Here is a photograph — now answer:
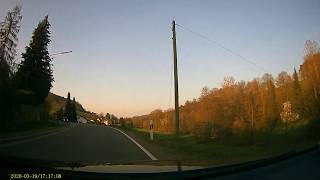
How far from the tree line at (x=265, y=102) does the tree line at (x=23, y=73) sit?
2215cm

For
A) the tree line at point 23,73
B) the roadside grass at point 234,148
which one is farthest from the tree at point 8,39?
the roadside grass at point 234,148

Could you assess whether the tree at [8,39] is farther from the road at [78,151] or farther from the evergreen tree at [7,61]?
the road at [78,151]

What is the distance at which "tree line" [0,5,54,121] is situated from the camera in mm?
50812

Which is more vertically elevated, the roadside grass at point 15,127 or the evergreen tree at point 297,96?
the evergreen tree at point 297,96

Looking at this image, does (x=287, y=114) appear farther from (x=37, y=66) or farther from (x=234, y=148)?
(x=234, y=148)

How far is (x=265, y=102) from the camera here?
96.9 meters

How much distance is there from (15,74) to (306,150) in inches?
2195

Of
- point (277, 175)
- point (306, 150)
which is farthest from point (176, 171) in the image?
point (306, 150)

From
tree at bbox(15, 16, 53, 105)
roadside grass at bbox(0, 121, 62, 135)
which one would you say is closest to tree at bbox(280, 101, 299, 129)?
tree at bbox(15, 16, 53, 105)

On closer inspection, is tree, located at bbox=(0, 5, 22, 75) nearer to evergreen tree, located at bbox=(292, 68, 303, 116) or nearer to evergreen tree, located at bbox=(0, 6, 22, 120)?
evergreen tree, located at bbox=(0, 6, 22, 120)

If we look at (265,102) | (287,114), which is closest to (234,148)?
(287,114)

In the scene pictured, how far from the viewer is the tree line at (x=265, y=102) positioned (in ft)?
232

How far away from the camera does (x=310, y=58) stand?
7438 cm

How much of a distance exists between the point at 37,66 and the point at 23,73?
3.52m
